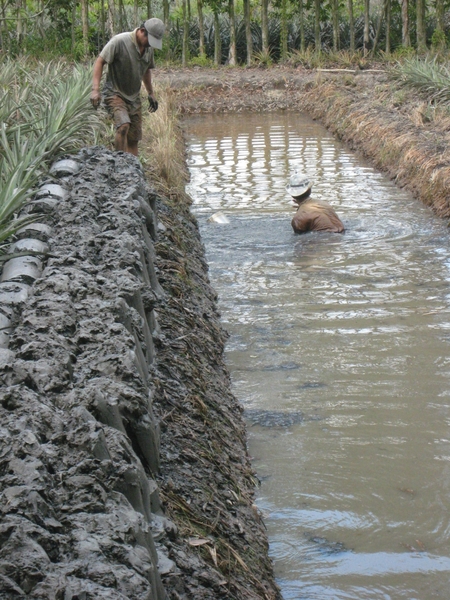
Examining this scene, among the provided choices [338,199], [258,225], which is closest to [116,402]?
[258,225]

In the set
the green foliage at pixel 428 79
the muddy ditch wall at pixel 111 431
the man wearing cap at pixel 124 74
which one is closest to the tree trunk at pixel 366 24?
the green foliage at pixel 428 79

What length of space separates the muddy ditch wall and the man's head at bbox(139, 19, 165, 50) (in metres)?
2.95

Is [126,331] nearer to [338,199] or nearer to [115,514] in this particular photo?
[115,514]

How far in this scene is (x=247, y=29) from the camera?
2542 centimetres

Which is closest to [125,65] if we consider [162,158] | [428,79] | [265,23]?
[162,158]

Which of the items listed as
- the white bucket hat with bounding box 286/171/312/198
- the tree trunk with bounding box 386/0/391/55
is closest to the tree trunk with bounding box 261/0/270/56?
the tree trunk with bounding box 386/0/391/55

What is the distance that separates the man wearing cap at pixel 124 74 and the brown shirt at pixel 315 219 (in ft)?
6.39

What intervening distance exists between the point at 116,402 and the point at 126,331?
2.12 feet

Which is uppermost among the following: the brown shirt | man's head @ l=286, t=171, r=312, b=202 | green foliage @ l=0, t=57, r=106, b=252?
green foliage @ l=0, t=57, r=106, b=252

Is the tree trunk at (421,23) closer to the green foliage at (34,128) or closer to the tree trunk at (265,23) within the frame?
the tree trunk at (265,23)

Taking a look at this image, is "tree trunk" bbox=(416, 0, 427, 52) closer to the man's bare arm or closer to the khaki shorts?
the khaki shorts

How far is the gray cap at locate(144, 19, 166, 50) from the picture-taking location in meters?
8.34

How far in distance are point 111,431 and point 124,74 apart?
21.6 ft

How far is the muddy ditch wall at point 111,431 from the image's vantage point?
2219 millimetres
